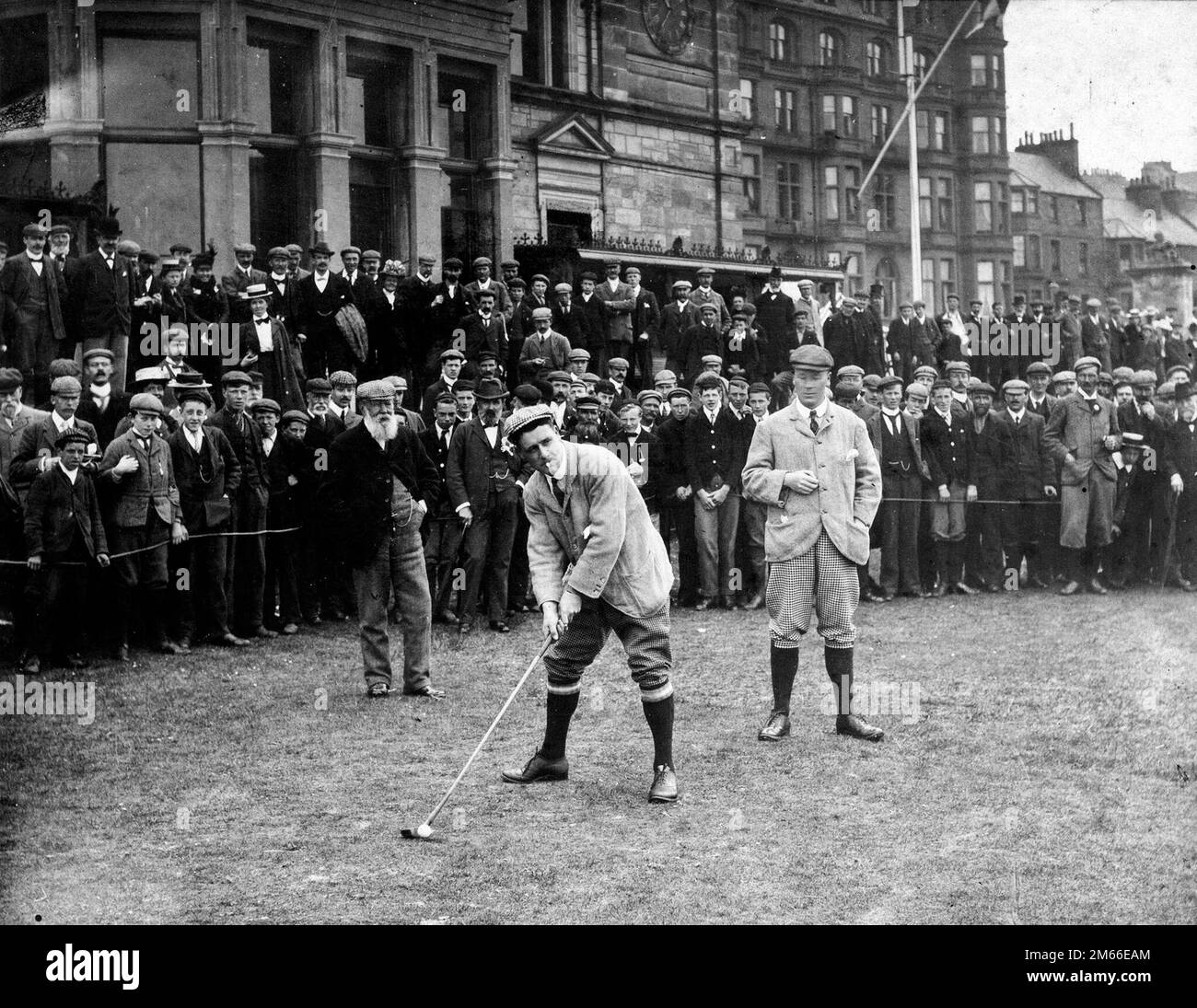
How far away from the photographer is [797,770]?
764cm

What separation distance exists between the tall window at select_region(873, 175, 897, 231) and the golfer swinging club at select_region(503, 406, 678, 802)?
118 ft

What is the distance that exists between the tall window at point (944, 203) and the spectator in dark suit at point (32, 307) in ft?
127

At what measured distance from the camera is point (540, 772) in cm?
748

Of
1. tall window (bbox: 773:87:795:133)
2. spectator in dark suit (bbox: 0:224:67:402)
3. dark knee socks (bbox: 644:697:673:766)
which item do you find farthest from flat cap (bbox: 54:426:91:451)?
tall window (bbox: 773:87:795:133)

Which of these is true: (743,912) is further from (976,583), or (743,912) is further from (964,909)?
(976,583)

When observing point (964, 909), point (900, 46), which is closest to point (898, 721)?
point (964, 909)

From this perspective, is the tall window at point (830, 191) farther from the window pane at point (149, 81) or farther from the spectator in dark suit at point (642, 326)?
the window pane at point (149, 81)

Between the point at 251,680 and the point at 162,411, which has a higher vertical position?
the point at 162,411

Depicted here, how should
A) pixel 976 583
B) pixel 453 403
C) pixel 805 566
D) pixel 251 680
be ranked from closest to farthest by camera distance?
1. pixel 805 566
2. pixel 251 680
3. pixel 453 403
4. pixel 976 583

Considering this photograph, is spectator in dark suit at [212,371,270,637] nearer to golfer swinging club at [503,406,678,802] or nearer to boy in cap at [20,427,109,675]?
boy in cap at [20,427,109,675]

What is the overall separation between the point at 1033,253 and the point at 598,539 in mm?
49077

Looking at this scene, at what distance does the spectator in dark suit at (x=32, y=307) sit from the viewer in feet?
43.2
